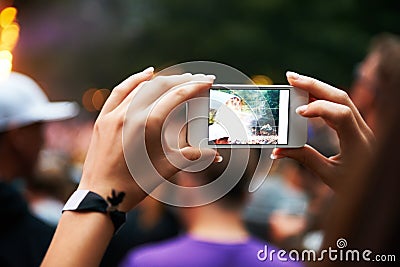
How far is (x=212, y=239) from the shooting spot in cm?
254

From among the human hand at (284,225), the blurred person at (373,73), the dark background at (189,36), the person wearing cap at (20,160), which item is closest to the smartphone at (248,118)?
the person wearing cap at (20,160)

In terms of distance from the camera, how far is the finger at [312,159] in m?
1.49

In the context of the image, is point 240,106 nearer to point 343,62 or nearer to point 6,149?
point 6,149

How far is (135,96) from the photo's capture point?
1.32 m

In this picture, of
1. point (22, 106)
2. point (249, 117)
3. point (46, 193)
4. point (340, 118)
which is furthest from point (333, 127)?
point (46, 193)

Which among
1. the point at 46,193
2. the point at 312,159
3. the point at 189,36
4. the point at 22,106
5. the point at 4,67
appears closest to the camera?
the point at 312,159

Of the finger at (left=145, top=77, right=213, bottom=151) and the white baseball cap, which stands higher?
the finger at (left=145, top=77, right=213, bottom=151)

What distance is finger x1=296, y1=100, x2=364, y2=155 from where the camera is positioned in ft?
4.48

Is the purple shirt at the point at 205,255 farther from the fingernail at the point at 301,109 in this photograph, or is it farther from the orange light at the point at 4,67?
the orange light at the point at 4,67

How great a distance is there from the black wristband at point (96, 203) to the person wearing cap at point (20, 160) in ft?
5.26

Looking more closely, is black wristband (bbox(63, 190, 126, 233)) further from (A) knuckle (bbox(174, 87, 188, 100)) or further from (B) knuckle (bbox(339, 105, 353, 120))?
(B) knuckle (bbox(339, 105, 353, 120))

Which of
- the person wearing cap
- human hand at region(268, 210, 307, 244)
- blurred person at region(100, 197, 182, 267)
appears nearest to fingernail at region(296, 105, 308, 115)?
the person wearing cap

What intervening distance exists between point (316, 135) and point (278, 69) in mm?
8720

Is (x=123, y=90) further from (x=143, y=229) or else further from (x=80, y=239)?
(x=143, y=229)
